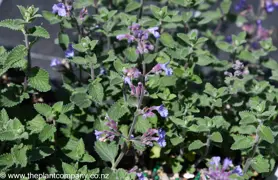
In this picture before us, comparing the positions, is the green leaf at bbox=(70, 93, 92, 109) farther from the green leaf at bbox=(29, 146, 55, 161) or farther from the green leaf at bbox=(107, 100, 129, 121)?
the green leaf at bbox=(29, 146, 55, 161)

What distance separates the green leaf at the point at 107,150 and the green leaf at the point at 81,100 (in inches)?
10.4

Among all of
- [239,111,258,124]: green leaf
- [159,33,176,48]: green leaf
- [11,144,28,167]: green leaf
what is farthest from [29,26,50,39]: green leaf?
[239,111,258,124]: green leaf

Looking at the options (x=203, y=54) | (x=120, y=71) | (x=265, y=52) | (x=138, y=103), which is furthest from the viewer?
(x=265, y=52)

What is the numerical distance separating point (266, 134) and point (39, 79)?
1374 mm

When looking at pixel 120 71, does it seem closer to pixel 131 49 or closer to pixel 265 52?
pixel 131 49

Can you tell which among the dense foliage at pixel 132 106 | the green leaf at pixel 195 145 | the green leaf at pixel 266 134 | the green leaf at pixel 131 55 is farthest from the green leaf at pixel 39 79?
the green leaf at pixel 266 134

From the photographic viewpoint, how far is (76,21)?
3383mm

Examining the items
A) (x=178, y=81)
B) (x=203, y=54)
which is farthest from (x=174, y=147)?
(x=203, y=54)

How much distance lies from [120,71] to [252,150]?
960 millimetres

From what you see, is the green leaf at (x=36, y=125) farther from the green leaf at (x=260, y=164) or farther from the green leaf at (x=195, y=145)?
the green leaf at (x=260, y=164)

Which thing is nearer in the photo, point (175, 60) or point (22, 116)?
point (22, 116)

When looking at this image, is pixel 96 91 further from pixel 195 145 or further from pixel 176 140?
pixel 195 145

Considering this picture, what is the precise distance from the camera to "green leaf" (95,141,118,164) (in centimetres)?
307

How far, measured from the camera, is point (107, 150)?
3.09 metres
